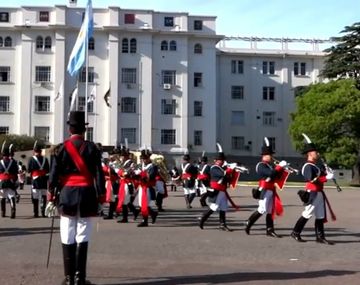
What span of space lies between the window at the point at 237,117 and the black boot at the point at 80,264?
6769cm

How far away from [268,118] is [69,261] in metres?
68.9

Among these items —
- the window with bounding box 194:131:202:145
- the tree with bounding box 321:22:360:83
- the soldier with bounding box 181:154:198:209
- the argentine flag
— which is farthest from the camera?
the window with bounding box 194:131:202:145

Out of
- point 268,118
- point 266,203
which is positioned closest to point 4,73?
point 268,118

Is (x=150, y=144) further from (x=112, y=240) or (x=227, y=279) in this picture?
(x=227, y=279)

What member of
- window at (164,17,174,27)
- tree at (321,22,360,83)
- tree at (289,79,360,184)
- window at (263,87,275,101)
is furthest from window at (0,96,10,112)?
tree at (321,22,360,83)

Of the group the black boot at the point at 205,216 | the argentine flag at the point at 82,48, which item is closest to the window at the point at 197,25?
the argentine flag at the point at 82,48

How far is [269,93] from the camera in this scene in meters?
75.9

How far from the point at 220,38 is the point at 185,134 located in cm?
1050

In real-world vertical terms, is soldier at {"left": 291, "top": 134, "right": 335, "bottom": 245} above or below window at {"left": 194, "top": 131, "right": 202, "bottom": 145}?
below

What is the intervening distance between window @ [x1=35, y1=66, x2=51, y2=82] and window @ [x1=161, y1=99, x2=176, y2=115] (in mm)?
11693

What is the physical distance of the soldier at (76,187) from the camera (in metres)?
8.49

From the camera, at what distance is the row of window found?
246ft

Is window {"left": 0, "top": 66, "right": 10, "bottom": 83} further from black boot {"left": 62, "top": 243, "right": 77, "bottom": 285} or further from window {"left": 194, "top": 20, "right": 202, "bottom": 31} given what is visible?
black boot {"left": 62, "top": 243, "right": 77, "bottom": 285}

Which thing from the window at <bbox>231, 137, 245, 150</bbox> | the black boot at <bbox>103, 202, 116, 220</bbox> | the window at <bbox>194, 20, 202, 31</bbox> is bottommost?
the black boot at <bbox>103, 202, 116, 220</bbox>
